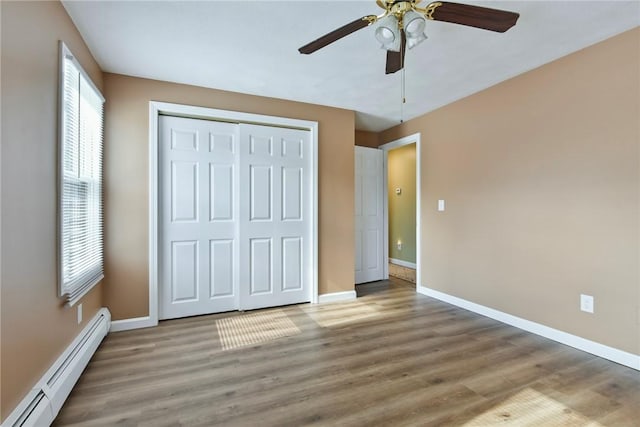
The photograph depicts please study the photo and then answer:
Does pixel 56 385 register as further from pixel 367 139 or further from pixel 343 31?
pixel 367 139

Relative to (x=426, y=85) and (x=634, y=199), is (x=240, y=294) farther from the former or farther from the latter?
(x=634, y=199)

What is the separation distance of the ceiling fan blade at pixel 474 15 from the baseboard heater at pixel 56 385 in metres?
2.75

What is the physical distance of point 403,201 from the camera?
6062 millimetres

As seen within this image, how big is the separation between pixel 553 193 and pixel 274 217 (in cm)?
273

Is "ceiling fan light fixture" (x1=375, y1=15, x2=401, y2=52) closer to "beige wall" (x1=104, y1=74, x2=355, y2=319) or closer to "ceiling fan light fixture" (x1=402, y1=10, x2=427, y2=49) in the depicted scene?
"ceiling fan light fixture" (x1=402, y1=10, x2=427, y2=49)

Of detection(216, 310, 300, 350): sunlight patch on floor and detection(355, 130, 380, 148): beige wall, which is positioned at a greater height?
detection(355, 130, 380, 148): beige wall

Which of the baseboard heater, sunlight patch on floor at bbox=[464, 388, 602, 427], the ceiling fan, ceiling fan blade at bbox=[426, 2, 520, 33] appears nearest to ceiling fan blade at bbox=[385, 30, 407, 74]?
the ceiling fan

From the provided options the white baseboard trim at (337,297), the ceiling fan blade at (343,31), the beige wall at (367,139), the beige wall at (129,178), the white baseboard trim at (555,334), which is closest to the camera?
the ceiling fan blade at (343,31)

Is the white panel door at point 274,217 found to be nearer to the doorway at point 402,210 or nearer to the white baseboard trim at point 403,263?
the doorway at point 402,210

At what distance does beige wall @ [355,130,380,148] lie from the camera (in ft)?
16.4

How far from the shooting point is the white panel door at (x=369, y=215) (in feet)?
15.2

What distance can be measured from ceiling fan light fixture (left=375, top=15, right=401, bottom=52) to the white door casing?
201 cm

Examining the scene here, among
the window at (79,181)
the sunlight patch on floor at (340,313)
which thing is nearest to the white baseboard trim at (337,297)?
the sunlight patch on floor at (340,313)

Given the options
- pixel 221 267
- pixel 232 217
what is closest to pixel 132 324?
pixel 221 267
